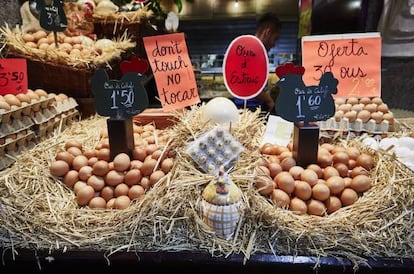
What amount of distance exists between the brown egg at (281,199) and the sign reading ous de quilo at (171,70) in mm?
646

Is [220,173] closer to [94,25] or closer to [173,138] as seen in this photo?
[173,138]

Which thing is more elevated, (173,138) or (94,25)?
(94,25)

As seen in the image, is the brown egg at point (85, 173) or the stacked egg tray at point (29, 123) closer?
the brown egg at point (85, 173)

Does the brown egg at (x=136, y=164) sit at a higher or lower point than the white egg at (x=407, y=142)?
lower

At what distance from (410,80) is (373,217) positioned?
2.51 m

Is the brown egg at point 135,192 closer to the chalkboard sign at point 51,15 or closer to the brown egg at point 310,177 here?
the brown egg at point 310,177

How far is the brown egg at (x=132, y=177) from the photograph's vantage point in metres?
1.32

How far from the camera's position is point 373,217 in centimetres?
114

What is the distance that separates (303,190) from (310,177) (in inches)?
2.3

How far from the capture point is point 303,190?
47.8 inches

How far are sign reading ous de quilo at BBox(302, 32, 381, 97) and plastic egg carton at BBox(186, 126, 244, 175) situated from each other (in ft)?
1.91

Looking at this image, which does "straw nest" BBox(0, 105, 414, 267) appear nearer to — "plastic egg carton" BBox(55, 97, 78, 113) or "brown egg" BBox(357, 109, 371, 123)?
"brown egg" BBox(357, 109, 371, 123)

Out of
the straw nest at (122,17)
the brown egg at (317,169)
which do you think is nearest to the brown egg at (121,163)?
the brown egg at (317,169)

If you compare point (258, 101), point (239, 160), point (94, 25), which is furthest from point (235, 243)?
point (94, 25)
